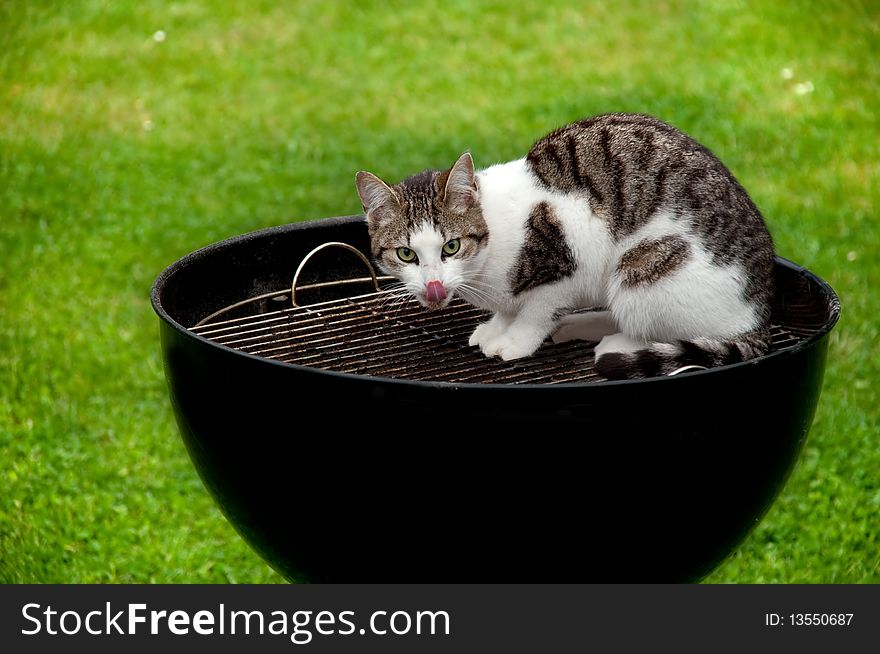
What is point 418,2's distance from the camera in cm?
831

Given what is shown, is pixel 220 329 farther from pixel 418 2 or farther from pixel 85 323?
pixel 418 2

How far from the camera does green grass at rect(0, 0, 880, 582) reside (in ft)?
12.7

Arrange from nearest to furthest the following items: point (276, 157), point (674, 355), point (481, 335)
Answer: point (674, 355)
point (481, 335)
point (276, 157)

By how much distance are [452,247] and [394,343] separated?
39 cm

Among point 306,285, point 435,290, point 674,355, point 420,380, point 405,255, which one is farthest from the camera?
point 306,285

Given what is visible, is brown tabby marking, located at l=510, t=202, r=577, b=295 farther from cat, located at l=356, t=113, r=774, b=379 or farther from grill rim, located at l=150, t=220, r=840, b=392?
grill rim, located at l=150, t=220, r=840, b=392

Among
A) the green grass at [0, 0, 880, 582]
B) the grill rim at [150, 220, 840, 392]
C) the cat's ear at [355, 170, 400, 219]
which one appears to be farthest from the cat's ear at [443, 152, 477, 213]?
the green grass at [0, 0, 880, 582]

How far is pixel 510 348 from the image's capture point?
2.78m

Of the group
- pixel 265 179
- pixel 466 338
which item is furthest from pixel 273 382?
pixel 265 179

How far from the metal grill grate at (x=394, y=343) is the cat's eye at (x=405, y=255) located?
11.2 inches

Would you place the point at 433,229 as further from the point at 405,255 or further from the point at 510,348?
the point at 510,348

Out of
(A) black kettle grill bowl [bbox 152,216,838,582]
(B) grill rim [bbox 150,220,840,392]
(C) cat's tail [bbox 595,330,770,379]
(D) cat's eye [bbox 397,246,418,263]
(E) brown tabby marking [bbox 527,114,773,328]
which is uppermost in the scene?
(E) brown tabby marking [bbox 527,114,773,328]

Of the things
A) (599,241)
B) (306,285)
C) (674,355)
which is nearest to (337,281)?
(306,285)

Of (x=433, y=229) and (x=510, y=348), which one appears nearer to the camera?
(x=433, y=229)
